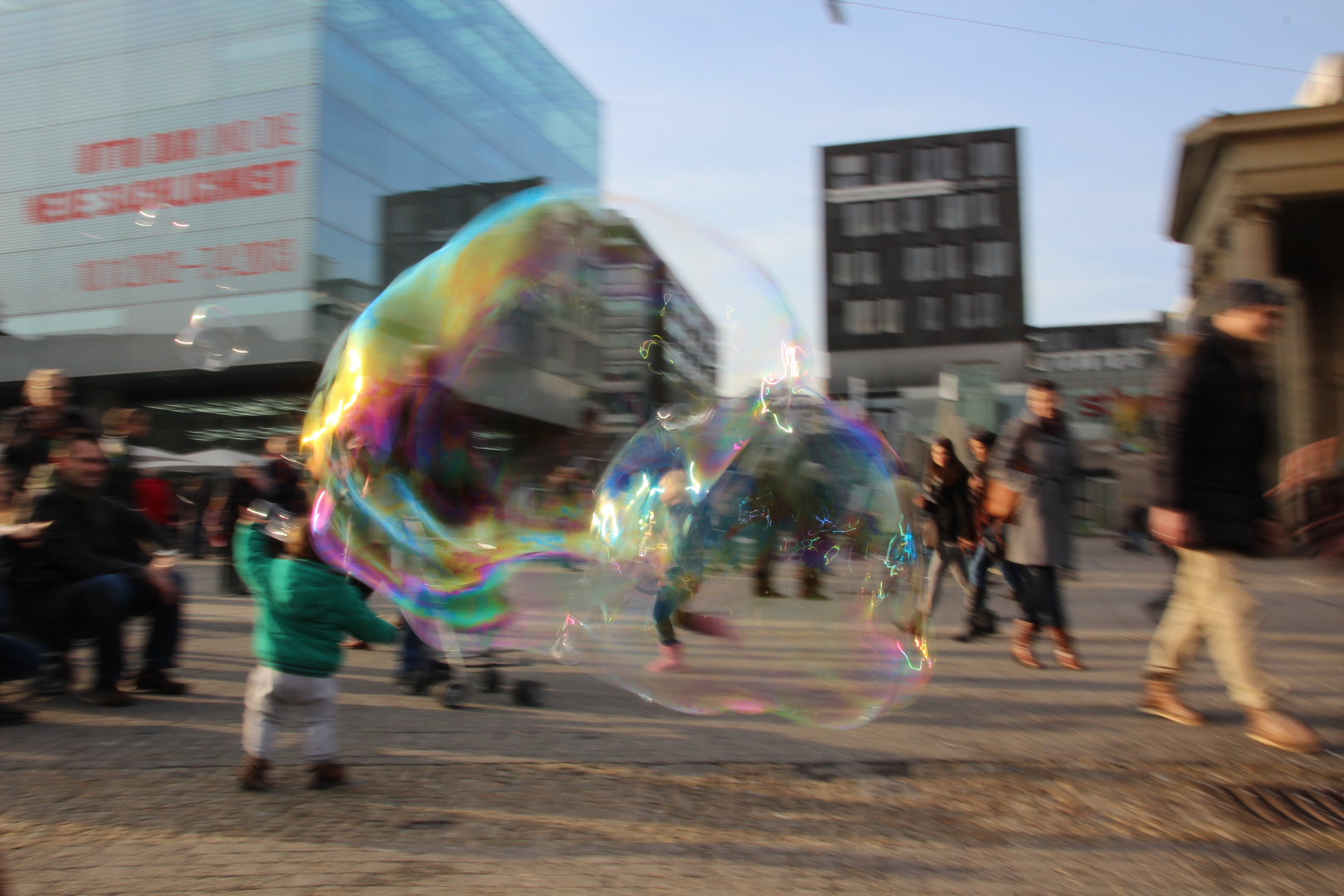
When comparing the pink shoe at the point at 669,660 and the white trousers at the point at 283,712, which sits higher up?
the pink shoe at the point at 669,660

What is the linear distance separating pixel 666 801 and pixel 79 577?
3615 mm

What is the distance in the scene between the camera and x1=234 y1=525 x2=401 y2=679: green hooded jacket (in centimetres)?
384

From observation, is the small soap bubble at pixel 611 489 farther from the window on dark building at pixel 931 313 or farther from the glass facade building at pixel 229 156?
the window on dark building at pixel 931 313

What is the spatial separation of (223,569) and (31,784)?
7.49m

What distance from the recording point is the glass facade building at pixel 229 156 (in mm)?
21609

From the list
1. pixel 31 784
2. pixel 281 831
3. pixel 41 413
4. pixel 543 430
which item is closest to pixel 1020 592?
pixel 543 430

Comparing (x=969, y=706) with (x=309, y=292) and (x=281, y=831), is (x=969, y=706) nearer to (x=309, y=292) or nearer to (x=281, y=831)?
(x=281, y=831)

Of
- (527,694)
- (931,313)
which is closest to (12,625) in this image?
(527,694)

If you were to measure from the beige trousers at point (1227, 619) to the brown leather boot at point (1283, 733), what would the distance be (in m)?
0.04

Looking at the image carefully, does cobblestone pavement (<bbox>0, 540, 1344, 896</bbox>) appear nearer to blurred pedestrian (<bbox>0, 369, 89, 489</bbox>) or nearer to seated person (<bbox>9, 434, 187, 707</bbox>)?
seated person (<bbox>9, 434, 187, 707</bbox>)

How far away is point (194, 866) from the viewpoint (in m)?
3.05

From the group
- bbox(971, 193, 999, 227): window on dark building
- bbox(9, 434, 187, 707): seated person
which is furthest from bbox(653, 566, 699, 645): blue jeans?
bbox(971, 193, 999, 227): window on dark building

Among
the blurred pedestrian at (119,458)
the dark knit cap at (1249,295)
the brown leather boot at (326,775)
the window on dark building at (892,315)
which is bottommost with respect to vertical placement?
the brown leather boot at (326,775)

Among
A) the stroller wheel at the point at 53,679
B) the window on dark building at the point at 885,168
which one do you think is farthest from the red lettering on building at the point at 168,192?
the window on dark building at the point at 885,168
